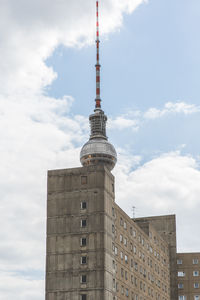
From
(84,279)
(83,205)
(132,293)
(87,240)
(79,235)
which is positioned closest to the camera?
(84,279)

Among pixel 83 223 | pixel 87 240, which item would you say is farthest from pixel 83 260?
pixel 83 223

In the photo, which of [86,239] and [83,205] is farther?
[83,205]

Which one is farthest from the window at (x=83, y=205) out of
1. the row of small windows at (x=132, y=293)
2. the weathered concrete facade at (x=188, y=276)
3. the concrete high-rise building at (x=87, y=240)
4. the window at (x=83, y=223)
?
the weathered concrete facade at (x=188, y=276)

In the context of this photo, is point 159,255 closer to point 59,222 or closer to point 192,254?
point 192,254

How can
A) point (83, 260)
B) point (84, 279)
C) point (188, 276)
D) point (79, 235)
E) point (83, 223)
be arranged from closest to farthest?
point (84, 279) < point (83, 260) < point (79, 235) < point (83, 223) < point (188, 276)

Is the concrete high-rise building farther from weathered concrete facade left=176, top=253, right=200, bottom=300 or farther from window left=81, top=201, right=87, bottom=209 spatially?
weathered concrete facade left=176, top=253, right=200, bottom=300

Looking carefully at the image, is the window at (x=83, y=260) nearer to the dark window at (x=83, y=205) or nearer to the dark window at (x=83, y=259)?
the dark window at (x=83, y=259)

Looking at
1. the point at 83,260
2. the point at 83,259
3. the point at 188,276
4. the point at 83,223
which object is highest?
the point at 83,223

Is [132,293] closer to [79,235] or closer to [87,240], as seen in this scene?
[87,240]

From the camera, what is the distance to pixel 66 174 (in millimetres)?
108312

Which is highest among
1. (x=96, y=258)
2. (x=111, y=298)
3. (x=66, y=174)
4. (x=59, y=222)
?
(x=66, y=174)

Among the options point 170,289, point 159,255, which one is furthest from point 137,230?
point 170,289

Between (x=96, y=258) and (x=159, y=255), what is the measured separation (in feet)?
152

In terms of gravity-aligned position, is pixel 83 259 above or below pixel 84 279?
above
